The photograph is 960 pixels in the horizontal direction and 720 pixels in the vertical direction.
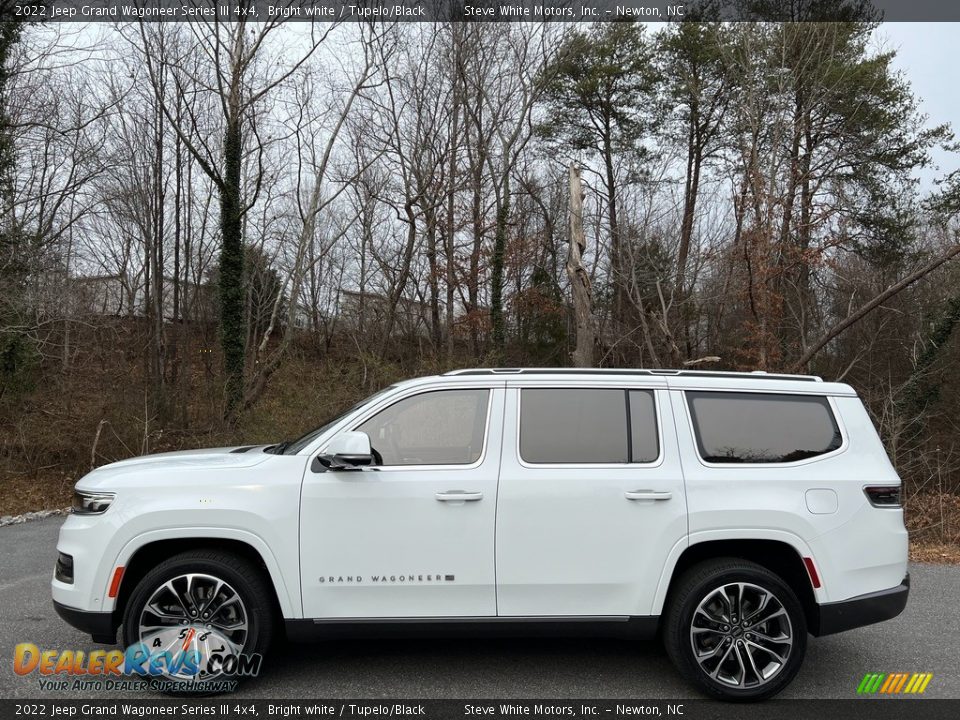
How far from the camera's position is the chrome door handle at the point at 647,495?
13.2 ft

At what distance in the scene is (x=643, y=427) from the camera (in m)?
4.24

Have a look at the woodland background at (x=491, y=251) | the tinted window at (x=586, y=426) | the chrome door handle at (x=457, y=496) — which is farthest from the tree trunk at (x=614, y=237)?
the chrome door handle at (x=457, y=496)

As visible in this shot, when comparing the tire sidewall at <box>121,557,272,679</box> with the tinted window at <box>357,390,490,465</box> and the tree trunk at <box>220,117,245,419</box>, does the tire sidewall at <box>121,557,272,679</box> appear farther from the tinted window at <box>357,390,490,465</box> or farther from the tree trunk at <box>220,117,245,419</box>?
the tree trunk at <box>220,117,245,419</box>

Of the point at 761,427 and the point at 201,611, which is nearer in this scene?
the point at 201,611

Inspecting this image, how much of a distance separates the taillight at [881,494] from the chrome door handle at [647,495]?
117 centimetres

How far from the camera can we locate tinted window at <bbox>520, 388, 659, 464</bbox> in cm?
417

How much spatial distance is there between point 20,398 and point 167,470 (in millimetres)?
13865

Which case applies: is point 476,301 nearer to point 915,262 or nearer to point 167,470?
point 915,262

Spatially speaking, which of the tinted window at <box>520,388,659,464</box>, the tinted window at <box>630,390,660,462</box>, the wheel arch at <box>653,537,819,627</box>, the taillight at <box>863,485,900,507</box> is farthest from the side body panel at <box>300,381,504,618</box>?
the taillight at <box>863,485,900,507</box>

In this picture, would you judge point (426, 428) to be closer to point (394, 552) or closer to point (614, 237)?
point (394, 552)

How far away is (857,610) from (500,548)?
2081 mm

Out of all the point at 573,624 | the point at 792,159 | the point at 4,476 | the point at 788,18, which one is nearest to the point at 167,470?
the point at 573,624

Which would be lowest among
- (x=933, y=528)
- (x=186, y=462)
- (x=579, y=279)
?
(x=933, y=528)

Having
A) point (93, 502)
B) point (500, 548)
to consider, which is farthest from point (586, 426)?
point (93, 502)
